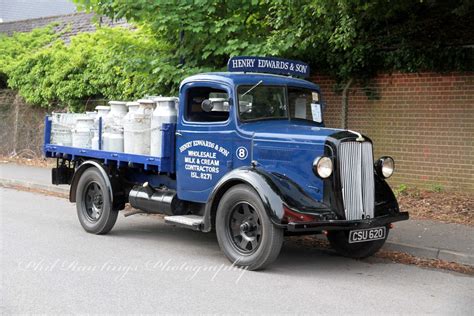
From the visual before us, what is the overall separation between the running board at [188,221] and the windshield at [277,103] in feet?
4.39

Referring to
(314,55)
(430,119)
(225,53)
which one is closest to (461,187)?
(430,119)

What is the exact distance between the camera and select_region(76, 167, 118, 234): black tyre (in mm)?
8586

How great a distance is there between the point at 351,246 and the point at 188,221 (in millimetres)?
2054

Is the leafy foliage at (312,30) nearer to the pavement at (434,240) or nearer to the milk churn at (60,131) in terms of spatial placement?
the milk churn at (60,131)

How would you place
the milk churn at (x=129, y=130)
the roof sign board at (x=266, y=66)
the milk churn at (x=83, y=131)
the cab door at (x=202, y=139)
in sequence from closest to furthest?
the cab door at (x=202, y=139) → the roof sign board at (x=266, y=66) → the milk churn at (x=129, y=130) → the milk churn at (x=83, y=131)

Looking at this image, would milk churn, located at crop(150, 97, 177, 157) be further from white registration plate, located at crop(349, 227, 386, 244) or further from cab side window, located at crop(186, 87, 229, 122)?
white registration plate, located at crop(349, 227, 386, 244)

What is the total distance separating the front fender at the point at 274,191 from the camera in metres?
6.34

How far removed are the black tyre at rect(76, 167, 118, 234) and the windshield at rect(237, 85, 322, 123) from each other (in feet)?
8.21

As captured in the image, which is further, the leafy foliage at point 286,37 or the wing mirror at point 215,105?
the leafy foliage at point 286,37

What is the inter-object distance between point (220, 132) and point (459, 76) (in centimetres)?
547

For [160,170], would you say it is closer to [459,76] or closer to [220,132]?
[220,132]

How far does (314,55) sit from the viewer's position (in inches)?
484

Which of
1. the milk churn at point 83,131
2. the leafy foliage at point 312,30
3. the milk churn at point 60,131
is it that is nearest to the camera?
the milk churn at point 83,131

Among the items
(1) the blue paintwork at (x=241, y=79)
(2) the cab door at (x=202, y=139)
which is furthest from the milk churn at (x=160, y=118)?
(1) the blue paintwork at (x=241, y=79)
